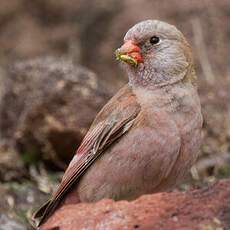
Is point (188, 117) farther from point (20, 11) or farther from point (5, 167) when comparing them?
point (20, 11)

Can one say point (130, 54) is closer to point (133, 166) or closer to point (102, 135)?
point (102, 135)

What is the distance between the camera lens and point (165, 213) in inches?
224

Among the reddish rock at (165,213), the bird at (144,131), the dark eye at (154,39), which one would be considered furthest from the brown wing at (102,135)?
the reddish rock at (165,213)

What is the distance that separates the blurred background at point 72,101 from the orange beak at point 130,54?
1.36 meters

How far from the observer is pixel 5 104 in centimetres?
1013

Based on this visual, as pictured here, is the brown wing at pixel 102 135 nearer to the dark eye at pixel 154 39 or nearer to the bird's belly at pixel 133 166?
the bird's belly at pixel 133 166

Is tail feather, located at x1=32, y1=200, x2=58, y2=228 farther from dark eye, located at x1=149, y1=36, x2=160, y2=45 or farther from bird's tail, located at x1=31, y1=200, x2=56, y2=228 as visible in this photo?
dark eye, located at x1=149, y1=36, x2=160, y2=45

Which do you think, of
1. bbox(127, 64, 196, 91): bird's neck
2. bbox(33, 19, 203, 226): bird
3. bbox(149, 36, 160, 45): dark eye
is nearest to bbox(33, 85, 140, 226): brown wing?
bbox(33, 19, 203, 226): bird

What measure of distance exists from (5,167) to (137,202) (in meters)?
3.88

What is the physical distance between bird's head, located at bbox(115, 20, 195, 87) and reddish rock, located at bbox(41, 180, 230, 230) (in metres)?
1.28

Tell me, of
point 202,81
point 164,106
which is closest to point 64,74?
point 202,81

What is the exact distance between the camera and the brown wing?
690cm

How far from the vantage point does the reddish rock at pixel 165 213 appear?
18.3 feet

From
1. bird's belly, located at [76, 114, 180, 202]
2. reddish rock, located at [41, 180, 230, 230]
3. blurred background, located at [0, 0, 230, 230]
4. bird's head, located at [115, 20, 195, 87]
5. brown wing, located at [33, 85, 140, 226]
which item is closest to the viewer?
reddish rock, located at [41, 180, 230, 230]
